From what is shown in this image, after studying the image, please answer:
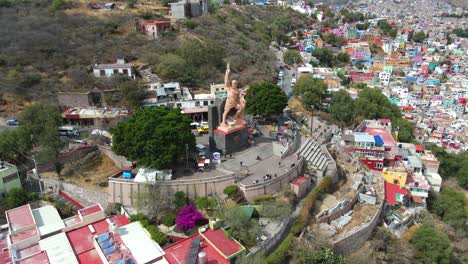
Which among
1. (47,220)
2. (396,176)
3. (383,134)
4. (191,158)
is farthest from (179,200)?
(383,134)

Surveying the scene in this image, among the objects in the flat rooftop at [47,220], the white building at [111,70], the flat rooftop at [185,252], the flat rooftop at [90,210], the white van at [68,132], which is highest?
the white building at [111,70]

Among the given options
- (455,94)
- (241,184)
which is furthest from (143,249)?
(455,94)

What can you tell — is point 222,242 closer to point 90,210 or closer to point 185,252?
point 185,252

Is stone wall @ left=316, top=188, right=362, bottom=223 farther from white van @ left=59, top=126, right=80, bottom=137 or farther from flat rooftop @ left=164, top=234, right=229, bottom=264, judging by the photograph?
white van @ left=59, top=126, right=80, bottom=137

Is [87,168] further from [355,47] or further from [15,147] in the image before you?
[355,47]

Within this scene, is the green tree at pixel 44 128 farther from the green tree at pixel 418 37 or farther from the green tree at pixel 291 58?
the green tree at pixel 418 37

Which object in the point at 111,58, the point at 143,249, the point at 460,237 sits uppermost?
the point at 111,58

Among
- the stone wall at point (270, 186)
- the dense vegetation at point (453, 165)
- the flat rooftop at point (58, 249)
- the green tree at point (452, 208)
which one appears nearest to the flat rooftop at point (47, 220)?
the flat rooftop at point (58, 249)
